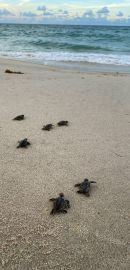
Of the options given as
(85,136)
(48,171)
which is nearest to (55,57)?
(85,136)

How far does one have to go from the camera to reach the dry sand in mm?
2773

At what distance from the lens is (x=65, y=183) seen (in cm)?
381

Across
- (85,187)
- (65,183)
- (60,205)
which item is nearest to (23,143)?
(65,183)

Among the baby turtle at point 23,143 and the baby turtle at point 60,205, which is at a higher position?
the baby turtle at point 60,205

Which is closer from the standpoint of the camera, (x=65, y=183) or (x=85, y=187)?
(x=85, y=187)

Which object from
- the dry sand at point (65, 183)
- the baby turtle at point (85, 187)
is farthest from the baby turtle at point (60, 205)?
the baby turtle at point (85, 187)

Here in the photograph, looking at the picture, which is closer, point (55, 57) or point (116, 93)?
point (116, 93)

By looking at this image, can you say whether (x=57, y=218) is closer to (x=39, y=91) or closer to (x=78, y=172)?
(x=78, y=172)

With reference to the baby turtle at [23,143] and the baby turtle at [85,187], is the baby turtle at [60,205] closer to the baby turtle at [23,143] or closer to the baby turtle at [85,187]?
the baby turtle at [85,187]

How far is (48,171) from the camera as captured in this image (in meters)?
4.05

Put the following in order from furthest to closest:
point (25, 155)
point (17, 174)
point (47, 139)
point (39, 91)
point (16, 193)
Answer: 1. point (39, 91)
2. point (47, 139)
3. point (25, 155)
4. point (17, 174)
5. point (16, 193)

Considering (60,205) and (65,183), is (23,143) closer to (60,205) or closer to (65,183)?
(65,183)

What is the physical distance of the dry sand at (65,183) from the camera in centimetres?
277

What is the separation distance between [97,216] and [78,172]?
0.88m
